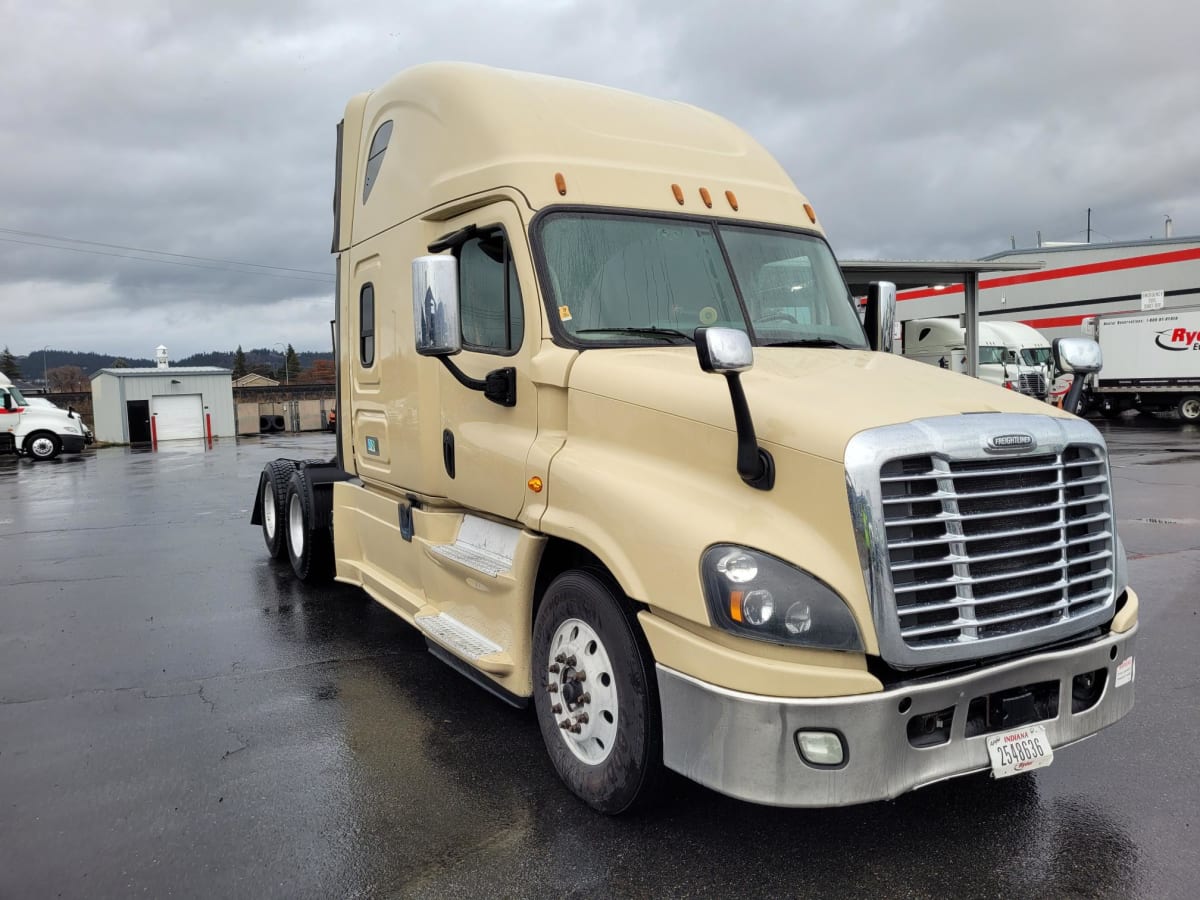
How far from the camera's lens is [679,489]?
10.9ft

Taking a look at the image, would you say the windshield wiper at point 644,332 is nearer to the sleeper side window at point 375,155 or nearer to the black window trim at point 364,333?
the black window trim at point 364,333

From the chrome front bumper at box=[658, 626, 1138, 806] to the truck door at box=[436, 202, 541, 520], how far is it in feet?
4.75

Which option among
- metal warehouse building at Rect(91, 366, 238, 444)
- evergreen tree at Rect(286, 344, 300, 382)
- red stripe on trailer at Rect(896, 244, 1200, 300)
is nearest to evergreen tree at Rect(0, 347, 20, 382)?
evergreen tree at Rect(286, 344, 300, 382)

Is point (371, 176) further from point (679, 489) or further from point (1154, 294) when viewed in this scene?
point (1154, 294)

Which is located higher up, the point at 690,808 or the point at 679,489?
the point at 679,489

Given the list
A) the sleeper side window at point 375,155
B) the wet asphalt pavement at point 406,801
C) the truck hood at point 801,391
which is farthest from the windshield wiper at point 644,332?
the sleeper side window at point 375,155

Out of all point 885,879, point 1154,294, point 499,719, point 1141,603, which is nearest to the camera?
point 885,879

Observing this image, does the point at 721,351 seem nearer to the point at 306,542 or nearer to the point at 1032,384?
the point at 306,542

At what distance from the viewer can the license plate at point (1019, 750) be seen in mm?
3062

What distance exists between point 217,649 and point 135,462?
22319 millimetres

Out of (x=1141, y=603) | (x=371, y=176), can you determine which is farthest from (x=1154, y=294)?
(x=371, y=176)

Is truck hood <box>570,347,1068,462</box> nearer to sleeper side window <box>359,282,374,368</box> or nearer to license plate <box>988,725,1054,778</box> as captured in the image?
license plate <box>988,725,1054,778</box>

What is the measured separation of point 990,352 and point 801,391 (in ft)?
98.5

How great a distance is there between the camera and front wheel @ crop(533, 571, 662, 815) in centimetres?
334
